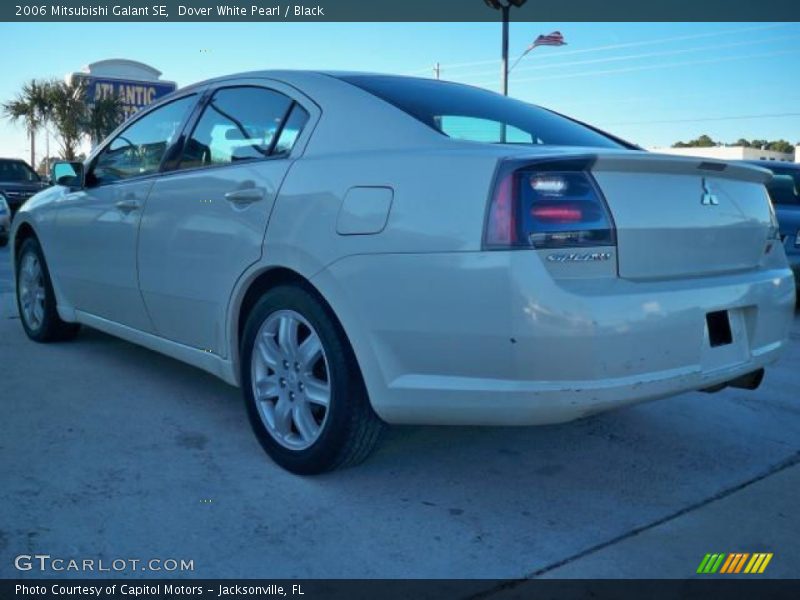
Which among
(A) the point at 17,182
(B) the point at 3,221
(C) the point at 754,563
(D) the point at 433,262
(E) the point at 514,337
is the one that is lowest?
(C) the point at 754,563

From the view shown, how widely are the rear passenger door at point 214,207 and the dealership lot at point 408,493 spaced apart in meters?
0.54

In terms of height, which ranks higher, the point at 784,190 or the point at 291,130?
the point at 291,130

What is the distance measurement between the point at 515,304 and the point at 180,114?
7.76 ft

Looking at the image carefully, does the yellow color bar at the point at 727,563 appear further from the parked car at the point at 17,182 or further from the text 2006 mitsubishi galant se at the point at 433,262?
the parked car at the point at 17,182

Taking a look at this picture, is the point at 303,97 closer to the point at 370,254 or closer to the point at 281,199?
the point at 281,199

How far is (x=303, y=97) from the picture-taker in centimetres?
323

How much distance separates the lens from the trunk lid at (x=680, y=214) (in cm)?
255

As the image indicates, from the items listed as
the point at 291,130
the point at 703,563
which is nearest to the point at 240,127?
the point at 291,130

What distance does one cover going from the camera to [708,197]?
2816mm

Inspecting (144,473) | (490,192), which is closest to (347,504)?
(144,473)

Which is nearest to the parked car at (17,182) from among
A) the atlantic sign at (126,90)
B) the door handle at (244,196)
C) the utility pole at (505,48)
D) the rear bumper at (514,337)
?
the utility pole at (505,48)

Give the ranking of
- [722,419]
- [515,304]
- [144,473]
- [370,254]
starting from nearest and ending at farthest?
[515,304], [370,254], [144,473], [722,419]

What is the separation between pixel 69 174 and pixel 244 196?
2.00 meters

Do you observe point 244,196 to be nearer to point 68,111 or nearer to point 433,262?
point 433,262
